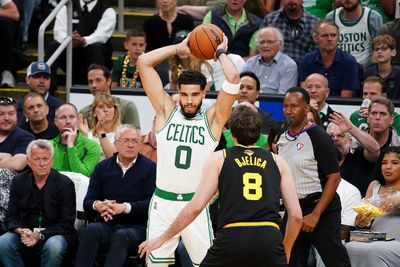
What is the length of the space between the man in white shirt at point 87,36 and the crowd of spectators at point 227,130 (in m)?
0.02

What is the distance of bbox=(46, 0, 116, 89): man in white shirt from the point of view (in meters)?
14.5

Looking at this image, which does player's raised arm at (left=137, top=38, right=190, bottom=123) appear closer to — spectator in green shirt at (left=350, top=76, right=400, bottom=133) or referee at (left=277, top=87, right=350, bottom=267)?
referee at (left=277, top=87, right=350, bottom=267)

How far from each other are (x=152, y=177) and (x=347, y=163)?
2057mm

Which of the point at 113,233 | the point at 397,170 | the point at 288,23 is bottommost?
Answer: the point at 113,233

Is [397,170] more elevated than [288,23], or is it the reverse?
[288,23]

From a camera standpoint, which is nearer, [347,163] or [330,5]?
[347,163]

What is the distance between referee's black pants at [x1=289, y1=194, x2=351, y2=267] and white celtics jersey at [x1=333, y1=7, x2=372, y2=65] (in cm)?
400

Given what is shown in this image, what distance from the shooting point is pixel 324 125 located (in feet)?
38.9

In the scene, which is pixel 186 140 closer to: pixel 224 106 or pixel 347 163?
pixel 224 106

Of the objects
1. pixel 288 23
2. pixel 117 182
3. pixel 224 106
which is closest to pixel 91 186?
pixel 117 182

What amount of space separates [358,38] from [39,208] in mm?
4767

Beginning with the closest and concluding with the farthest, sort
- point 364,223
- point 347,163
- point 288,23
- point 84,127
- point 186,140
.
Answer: point 186,140, point 364,223, point 347,163, point 84,127, point 288,23

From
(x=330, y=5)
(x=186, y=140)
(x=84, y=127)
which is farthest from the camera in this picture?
(x=330, y=5)

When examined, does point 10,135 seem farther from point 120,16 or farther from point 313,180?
point 120,16
